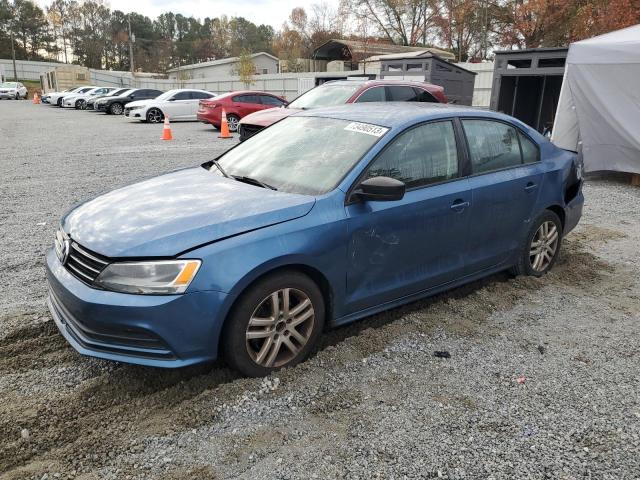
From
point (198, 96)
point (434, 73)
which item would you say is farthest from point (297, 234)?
point (198, 96)

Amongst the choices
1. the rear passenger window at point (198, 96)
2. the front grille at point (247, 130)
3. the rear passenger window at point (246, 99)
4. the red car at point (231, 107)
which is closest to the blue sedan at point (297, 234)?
the front grille at point (247, 130)

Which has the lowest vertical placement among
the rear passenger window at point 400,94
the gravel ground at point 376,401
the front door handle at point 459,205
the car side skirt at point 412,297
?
the gravel ground at point 376,401

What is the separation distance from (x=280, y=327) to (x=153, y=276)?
805 millimetres

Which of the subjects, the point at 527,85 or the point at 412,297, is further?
the point at 527,85

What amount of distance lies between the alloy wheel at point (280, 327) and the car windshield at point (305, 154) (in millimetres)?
720

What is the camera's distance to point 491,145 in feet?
14.0

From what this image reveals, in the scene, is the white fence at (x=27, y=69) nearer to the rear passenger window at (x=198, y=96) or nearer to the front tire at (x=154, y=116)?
the front tire at (x=154, y=116)

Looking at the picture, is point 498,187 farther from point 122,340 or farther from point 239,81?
point 239,81

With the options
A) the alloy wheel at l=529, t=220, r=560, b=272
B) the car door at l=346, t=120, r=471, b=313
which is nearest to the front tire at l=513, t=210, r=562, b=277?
the alloy wheel at l=529, t=220, r=560, b=272

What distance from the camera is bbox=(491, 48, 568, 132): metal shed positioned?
41.4 feet

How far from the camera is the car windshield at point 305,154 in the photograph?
349 cm

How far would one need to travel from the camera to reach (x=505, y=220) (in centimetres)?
427

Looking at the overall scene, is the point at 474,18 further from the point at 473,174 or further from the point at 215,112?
the point at 473,174

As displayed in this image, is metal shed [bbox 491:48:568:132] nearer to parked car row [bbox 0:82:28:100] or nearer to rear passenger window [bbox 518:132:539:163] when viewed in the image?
rear passenger window [bbox 518:132:539:163]
